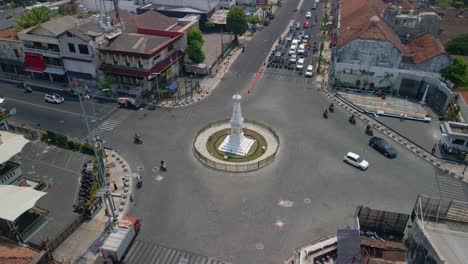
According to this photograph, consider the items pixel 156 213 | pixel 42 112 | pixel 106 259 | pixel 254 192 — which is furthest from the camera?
pixel 42 112

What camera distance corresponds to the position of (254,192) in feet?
165

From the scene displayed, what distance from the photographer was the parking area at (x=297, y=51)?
290 ft

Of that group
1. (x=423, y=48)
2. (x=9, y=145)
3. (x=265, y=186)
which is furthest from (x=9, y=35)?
(x=423, y=48)

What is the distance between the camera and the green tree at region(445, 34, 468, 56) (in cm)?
8738

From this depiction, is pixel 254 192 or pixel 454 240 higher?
→ pixel 454 240

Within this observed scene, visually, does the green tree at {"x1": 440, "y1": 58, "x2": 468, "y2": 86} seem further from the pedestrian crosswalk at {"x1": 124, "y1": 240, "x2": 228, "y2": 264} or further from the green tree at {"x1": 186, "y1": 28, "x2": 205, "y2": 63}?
the pedestrian crosswalk at {"x1": 124, "y1": 240, "x2": 228, "y2": 264}

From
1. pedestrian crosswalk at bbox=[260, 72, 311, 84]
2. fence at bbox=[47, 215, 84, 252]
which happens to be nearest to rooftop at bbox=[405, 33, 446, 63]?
pedestrian crosswalk at bbox=[260, 72, 311, 84]

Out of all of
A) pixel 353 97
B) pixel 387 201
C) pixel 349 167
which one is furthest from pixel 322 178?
pixel 353 97

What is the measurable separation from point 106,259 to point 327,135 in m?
42.0

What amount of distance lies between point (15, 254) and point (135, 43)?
5120 centimetres

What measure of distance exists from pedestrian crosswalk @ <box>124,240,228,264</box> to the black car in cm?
3402

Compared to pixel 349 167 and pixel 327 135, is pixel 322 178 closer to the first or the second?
pixel 349 167

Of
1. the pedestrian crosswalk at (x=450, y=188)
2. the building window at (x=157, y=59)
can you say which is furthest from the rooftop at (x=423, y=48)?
the building window at (x=157, y=59)

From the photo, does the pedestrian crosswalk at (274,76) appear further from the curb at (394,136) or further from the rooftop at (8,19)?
the rooftop at (8,19)
